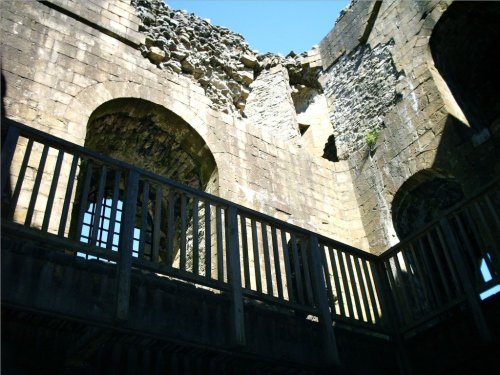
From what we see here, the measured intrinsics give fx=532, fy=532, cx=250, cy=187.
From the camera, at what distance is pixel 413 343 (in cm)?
566

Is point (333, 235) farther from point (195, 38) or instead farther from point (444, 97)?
point (195, 38)

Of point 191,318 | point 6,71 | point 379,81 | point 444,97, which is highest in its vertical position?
point 379,81

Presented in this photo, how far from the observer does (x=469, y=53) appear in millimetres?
9586

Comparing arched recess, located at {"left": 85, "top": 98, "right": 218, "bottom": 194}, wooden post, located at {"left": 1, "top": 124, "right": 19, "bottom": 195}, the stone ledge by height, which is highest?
the stone ledge

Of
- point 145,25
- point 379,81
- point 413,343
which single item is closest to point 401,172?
point 379,81

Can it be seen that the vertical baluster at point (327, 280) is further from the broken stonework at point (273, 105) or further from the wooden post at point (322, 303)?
the broken stonework at point (273, 105)

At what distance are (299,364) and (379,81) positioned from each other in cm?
675

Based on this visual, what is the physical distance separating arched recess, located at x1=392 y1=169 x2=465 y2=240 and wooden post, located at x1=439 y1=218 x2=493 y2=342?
2760 mm

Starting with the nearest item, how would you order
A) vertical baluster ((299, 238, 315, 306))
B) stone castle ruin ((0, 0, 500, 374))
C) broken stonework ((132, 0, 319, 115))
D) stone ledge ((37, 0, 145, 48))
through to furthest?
1. vertical baluster ((299, 238, 315, 306))
2. stone castle ruin ((0, 0, 500, 374))
3. stone ledge ((37, 0, 145, 48))
4. broken stonework ((132, 0, 319, 115))

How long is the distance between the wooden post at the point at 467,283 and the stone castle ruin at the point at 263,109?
1.08m

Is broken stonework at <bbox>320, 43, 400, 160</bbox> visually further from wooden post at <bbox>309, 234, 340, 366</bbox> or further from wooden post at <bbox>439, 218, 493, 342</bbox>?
wooden post at <bbox>309, 234, 340, 366</bbox>

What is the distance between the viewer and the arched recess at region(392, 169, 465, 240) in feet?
27.6

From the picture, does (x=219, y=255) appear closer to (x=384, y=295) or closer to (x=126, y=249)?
(x=126, y=249)

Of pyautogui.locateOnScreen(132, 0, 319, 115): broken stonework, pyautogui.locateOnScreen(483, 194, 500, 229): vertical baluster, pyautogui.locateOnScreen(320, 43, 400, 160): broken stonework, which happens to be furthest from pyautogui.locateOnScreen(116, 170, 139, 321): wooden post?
pyautogui.locateOnScreen(320, 43, 400, 160): broken stonework
